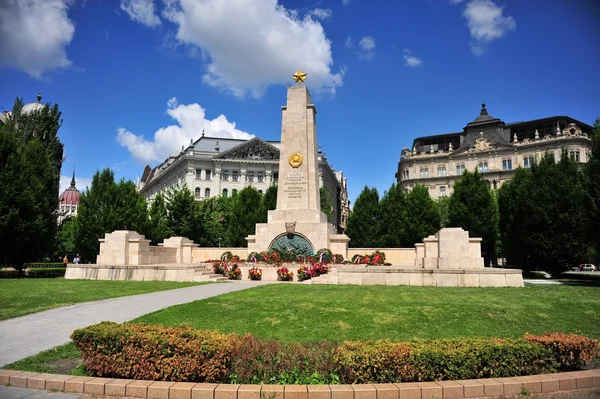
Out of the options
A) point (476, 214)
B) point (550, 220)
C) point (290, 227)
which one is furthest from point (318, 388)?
point (476, 214)

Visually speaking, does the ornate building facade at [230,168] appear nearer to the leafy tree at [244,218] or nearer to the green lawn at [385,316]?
the leafy tree at [244,218]

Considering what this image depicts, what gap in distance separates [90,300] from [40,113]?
33.1 meters

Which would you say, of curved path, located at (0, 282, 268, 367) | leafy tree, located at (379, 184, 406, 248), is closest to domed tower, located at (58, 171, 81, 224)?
leafy tree, located at (379, 184, 406, 248)

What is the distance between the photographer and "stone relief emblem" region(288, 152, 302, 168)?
28.5m

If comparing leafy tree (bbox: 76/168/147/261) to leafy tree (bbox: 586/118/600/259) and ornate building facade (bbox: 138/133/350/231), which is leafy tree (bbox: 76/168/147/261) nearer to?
leafy tree (bbox: 586/118/600/259)

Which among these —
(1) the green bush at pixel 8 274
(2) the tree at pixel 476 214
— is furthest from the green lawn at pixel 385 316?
(2) the tree at pixel 476 214

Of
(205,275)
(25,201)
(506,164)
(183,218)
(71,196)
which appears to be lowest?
(205,275)

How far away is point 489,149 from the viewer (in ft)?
268

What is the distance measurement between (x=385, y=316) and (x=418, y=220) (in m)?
37.5

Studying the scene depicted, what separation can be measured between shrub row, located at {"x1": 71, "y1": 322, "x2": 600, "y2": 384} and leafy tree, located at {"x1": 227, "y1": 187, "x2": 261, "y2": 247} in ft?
130

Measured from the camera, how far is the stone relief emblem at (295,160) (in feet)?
93.5

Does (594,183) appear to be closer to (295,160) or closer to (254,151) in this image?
(295,160)

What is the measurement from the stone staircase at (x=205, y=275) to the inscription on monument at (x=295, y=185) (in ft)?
25.6

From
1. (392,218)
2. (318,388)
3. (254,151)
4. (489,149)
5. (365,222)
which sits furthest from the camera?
(254,151)
